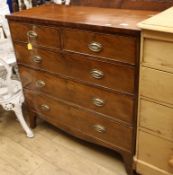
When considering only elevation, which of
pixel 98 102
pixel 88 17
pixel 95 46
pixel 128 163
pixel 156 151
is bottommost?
pixel 128 163

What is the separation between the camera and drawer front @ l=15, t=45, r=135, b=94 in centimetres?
129

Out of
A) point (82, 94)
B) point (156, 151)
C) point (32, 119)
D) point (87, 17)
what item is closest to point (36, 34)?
point (87, 17)

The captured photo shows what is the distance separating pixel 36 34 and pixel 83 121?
61cm

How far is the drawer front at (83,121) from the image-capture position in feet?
4.83

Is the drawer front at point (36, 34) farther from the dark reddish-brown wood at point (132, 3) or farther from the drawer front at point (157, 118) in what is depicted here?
the drawer front at point (157, 118)

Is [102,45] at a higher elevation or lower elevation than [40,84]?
higher

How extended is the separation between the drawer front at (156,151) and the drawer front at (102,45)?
421 millimetres

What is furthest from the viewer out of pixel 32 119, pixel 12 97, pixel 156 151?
pixel 32 119

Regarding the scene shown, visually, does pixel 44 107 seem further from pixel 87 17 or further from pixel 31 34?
pixel 87 17

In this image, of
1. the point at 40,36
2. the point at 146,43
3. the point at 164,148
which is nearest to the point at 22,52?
the point at 40,36

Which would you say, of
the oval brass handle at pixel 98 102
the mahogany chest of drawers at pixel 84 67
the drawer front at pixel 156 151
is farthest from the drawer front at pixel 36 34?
the drawer front at pixel 156 151

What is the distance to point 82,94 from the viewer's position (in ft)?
5.01

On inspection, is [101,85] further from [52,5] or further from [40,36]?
[52,5]

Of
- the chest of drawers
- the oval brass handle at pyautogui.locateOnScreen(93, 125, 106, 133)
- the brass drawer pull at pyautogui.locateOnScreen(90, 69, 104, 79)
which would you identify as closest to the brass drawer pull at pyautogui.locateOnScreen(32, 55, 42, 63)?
the brass drawer pull at pyautogui.locateOnScreen(90, 69, 104, 79)
